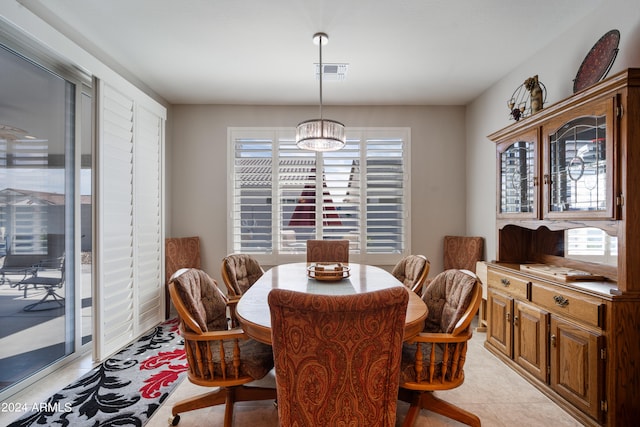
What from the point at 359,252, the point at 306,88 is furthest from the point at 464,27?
the point at 359,252

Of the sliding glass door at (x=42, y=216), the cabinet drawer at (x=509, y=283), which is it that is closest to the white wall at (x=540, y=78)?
the cabinet drawer at (x=509, y=283)

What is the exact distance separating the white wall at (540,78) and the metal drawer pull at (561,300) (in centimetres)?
149

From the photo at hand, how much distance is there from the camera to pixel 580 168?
6.40 ft

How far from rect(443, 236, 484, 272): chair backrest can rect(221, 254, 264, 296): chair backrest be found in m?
2.47

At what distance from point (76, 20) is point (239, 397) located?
301cm

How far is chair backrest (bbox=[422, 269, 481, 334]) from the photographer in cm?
161

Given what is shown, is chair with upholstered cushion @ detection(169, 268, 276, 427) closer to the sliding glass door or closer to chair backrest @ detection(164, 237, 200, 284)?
the sliding glass door

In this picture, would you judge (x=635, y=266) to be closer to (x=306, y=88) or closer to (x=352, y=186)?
(x=352, y=186)

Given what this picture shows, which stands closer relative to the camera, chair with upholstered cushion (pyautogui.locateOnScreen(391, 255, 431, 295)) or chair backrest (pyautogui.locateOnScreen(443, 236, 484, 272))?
chair with upholstered cushion (pyautogui.locateOnScreen(391, 255, 431, 295))

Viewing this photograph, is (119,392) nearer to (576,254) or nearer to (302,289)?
(302,289)

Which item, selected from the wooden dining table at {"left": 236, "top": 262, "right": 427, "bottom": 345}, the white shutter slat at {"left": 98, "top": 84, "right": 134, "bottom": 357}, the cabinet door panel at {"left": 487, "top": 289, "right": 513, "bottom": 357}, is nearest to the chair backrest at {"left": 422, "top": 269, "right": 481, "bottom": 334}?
the wooden dining table at {"left": 236, "top": 262, "right": 427, "bottom": 345}

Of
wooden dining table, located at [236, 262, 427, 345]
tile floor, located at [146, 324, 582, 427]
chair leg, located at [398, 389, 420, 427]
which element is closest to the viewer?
wooden dining table, located at [236, 262, 427, 345]

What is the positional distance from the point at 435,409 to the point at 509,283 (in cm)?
127

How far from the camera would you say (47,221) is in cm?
238
